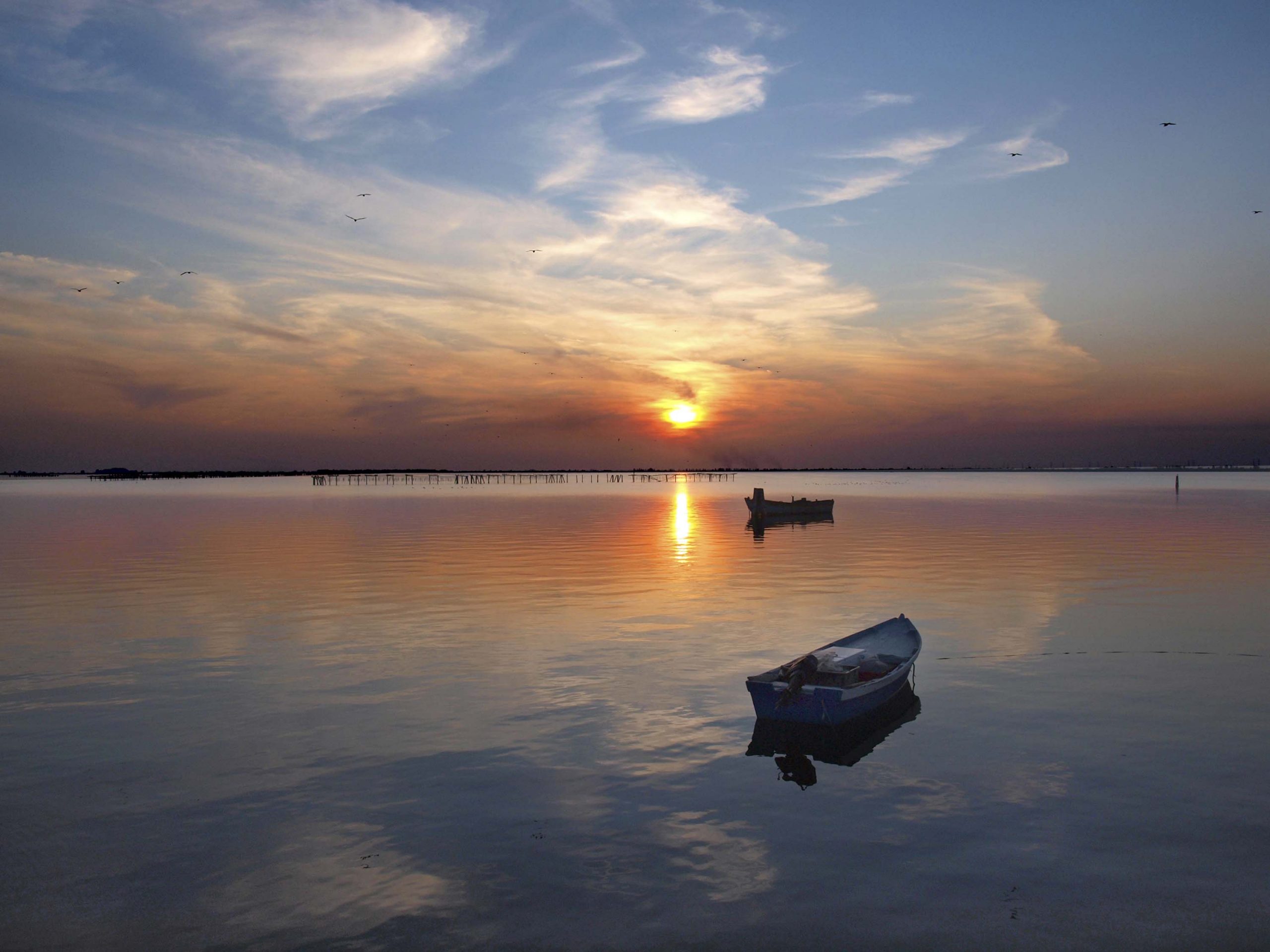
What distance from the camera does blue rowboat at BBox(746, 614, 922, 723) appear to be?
53.2ft

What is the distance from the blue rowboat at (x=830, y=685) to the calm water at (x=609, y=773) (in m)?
0.93

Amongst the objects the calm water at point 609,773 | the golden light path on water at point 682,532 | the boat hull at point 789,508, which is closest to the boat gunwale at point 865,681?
the calm water at point 609,773

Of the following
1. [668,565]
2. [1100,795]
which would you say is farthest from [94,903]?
[668,565]

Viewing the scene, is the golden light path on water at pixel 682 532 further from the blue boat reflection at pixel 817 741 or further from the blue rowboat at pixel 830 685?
the blue boat reflection at pixel 817 741

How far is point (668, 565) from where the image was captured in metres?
45.2

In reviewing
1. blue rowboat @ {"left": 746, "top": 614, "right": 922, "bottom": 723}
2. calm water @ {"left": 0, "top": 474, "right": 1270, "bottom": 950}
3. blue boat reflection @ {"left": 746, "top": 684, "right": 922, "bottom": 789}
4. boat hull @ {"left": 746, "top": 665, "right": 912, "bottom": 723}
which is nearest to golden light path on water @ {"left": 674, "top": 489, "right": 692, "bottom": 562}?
calm water @ {"left": 0, "top": 474, "right": 1270, "bottom": 950}

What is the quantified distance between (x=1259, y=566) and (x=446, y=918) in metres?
46.3

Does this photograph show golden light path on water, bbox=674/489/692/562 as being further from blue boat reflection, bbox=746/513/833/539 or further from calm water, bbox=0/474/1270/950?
calm water, bbox=0/474/1270/950

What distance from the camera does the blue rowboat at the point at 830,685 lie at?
53.2 feet

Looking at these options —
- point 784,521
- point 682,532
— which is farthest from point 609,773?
point 784,521

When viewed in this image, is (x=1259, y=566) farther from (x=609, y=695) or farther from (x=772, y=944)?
(x=772, y=944)

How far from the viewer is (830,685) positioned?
1717cm

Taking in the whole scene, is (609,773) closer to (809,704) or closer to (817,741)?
(809,704)

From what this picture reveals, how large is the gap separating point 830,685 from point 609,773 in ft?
16.7
